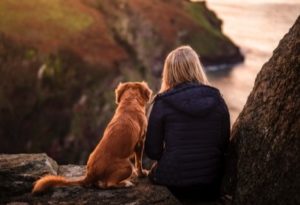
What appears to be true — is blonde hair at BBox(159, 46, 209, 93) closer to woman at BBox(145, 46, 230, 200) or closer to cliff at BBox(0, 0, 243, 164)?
woman at BBox(145, 46, 230, 200)

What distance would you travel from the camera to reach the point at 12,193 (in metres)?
9.41

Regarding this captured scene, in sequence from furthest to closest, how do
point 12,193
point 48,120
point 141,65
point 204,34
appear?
point 204,34
point 141,65
point 48,120
point 12,193

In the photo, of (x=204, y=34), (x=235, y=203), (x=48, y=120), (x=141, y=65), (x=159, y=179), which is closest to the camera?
(x=235, y=203)

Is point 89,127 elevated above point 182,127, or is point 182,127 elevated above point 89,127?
point 182,127

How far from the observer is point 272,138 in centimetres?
745

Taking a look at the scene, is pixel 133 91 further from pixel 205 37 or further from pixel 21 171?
pixel 205 37

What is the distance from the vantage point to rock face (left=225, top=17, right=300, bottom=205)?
23.3 ft

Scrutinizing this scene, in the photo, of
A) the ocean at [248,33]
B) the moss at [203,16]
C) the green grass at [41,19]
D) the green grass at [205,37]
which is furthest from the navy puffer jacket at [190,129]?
the moss at [203,16]

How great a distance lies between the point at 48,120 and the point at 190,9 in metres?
64.7

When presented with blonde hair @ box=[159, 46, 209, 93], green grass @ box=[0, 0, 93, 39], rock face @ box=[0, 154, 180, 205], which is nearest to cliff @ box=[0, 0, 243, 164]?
green grass @ box=[0, 0, 93, 39]

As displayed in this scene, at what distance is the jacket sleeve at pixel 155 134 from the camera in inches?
323

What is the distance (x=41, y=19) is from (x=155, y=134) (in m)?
48.3

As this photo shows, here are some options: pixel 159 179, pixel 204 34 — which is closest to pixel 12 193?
pixel 159 179

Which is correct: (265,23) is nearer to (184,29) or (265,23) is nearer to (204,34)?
(204,34)
